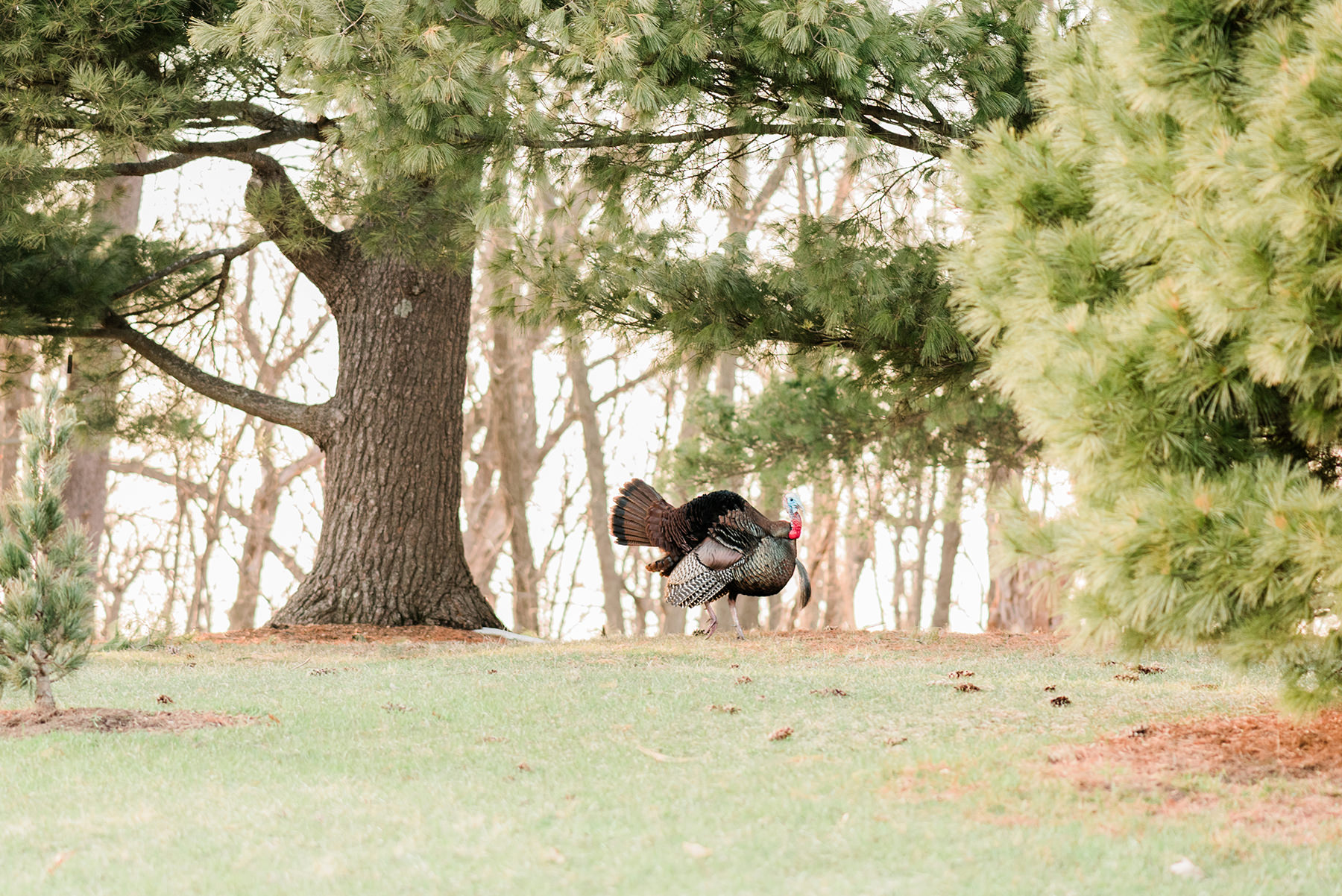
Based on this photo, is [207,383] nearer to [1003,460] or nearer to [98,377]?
[98,377]

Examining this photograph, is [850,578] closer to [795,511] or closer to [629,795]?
[795,511]

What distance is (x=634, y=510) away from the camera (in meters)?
8.57

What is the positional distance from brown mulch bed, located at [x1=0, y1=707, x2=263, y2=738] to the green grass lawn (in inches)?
5.9

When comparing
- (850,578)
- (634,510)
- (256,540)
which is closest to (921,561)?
(850,578)

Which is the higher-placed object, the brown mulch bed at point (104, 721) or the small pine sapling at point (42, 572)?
the small pine sapling at point (42, 572)

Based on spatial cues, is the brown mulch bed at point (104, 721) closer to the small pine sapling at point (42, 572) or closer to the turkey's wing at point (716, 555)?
the small pine sapling at point (42, 572)

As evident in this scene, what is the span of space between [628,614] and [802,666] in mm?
15194

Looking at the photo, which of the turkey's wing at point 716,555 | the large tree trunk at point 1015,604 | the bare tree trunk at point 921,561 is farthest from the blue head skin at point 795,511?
the bare tree trunk at point 921,561

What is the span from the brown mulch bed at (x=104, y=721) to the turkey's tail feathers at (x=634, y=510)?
13.5 ft

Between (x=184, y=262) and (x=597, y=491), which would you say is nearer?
(x=184, y=262)

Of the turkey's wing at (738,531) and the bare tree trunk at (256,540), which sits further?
the bare tree trunk at (256,540)

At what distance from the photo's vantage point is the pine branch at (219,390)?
8.96m

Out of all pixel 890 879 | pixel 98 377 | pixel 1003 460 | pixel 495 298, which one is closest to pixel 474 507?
pixel 98 377

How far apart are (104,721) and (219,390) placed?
5024 millimetres
